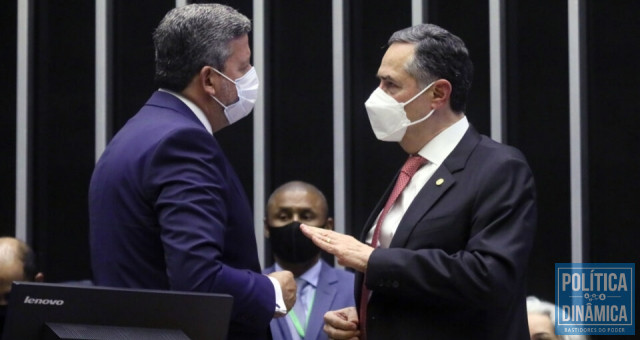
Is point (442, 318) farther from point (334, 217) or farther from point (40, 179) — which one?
point (40, 179)

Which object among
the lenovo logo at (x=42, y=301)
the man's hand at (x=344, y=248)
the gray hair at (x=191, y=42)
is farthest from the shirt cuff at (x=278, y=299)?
the lenovo logo at (x=42, y=301)

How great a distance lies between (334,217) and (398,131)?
3.55 metres

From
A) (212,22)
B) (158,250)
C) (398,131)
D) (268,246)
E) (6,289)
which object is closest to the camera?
(158,250)

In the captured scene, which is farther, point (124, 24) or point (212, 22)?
point (124, 24)

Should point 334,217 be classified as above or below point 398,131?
below

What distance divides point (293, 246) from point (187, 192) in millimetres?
2851

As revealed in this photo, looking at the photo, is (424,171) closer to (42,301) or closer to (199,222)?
(199,222)

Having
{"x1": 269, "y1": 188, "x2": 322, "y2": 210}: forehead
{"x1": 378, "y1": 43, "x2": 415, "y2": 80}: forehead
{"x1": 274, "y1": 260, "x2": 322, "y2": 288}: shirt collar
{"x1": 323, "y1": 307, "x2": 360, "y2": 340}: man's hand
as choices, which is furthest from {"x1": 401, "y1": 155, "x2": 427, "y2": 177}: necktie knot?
{"x1": 269, "y1": 188, "x2": 322, "y2": 210}: forehead

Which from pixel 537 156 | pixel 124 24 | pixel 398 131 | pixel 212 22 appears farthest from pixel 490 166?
pixel 124 24

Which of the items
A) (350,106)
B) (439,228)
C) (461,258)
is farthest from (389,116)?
(350,106)

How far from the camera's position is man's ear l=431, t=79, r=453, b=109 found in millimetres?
3213

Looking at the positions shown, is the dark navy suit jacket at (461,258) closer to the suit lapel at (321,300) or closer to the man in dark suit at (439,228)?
the man in dark suit at (439,228)

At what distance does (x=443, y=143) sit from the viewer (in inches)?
125

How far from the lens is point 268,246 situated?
22.7ft
